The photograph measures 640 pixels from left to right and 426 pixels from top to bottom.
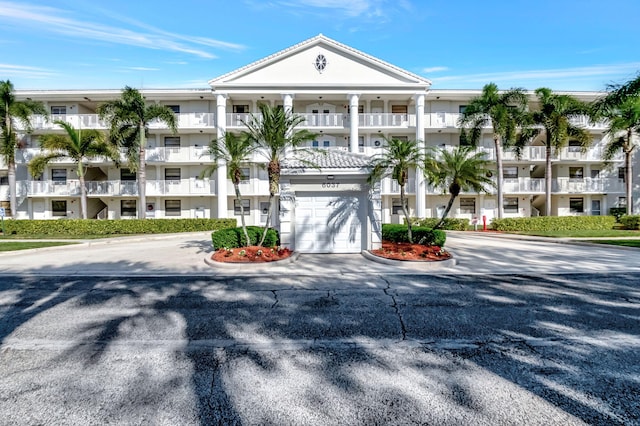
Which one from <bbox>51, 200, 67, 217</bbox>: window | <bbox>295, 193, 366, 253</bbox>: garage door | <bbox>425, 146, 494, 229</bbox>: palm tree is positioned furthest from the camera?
<bbox>51, 200, 67, 217</bbox>: window

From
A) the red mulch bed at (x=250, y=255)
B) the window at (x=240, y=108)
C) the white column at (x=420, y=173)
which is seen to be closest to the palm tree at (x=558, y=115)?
the white column at (x=420, y=173)

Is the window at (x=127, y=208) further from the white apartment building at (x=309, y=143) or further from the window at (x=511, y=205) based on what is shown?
the window at (x=511, y=205)

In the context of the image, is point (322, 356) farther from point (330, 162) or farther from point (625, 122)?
point (625, 122)

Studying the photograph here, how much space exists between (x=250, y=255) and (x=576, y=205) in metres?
31.9

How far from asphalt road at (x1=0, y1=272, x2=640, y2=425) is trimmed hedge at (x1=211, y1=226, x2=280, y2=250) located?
4.76m

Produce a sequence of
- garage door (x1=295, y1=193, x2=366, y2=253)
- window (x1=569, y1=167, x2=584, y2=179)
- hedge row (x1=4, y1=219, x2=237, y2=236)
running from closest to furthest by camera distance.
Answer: garage door (x1=295, y1=193, x2=366, y2=253), hedge row (x1=4, y1=219, x2=237, y2=236), window (x1=569, y1=167, x2=584, y2=179)

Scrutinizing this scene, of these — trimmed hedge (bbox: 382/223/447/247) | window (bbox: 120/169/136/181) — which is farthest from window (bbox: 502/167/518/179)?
window (bbox: 120/169/136/181)

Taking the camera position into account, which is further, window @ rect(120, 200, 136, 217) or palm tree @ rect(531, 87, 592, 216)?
window @ rect(120, 200, 136, 217)

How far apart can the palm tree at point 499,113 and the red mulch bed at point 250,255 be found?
18.0m

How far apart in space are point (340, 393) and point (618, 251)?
15891mm

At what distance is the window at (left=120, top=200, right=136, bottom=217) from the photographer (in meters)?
28.1

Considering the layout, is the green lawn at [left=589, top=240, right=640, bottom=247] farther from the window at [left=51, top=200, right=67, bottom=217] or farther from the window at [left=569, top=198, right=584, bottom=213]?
the window at [left=51, top=200, right=67, bottom=217]

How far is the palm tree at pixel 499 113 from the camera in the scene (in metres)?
22.2

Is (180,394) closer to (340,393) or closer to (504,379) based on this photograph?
(340,393)
